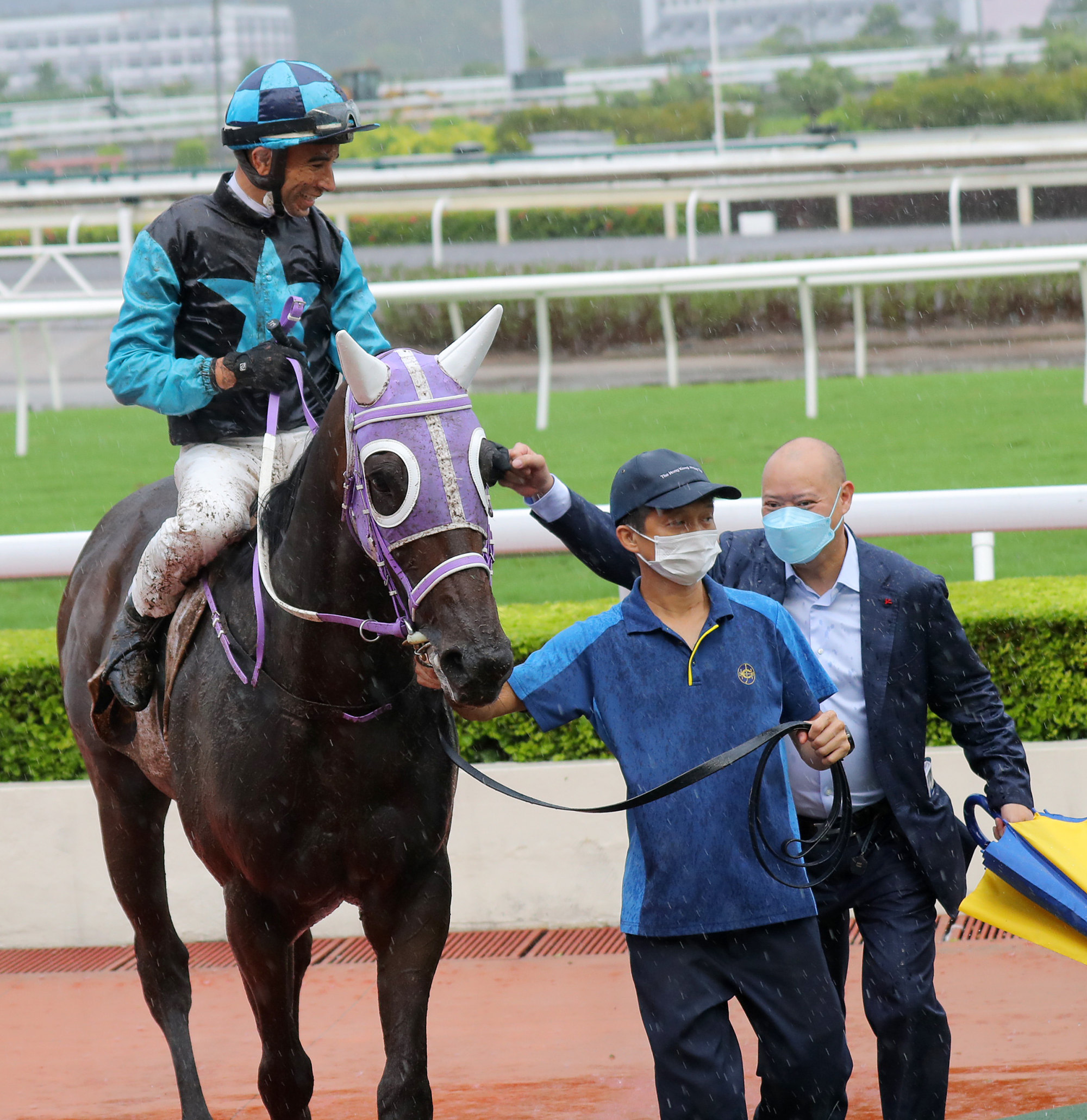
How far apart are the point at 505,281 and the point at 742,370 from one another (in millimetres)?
6208

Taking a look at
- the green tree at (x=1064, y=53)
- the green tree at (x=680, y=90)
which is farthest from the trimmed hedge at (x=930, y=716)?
the green tree at (x=680, y=90)

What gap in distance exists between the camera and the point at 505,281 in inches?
335

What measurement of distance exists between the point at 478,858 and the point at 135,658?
1.77 metres

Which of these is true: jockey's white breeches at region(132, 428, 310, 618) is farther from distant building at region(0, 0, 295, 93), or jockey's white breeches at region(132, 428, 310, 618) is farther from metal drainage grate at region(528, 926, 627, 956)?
distant building at region(0, 0, 295, 93)

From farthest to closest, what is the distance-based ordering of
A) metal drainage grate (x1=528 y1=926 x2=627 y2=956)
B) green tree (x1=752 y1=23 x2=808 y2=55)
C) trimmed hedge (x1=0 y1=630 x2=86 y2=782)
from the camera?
green tree (x1=752 y1=23 x2=808 y2=55) → trimmed hedge (x1=0 y1=630 x2=86 y2=782) → metal drainage grate (x1=528 y1=926 x2=627 y2=956)

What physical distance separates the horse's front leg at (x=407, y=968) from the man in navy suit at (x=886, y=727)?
798 millimetres

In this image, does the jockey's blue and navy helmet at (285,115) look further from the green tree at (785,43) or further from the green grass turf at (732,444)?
the green tree at (785,43)

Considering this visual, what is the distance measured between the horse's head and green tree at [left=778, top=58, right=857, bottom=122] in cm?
3703

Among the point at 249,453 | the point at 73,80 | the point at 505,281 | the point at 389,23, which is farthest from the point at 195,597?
the point at 389,23

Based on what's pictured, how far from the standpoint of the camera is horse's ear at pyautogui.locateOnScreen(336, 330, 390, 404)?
8.24 ft

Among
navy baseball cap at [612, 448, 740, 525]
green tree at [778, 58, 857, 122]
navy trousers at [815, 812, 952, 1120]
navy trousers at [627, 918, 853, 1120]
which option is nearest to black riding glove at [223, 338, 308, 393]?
navy baseball cap at [612, 448, 740, 525]

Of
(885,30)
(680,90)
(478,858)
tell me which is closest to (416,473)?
(478,858)

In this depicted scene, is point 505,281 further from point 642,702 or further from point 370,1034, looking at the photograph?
point 642,702

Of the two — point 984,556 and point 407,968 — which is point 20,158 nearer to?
point 984,556
